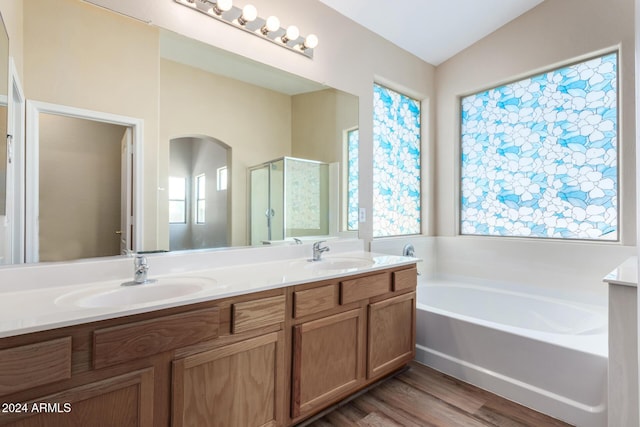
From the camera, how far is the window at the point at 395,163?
289 centimetres

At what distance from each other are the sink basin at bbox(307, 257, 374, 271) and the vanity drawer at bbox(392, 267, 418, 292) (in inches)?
6.8

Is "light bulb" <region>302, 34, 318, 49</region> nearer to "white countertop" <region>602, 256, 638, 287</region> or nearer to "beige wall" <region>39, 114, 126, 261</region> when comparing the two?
"beige wall" <region>39, 114, 126, 261</region>

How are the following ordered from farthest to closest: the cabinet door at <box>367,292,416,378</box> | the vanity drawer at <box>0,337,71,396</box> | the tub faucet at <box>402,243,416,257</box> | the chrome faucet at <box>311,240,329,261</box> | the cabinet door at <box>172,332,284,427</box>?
the tub faucet at <box>402,243,416,257</box> → the chrome faucet at <box>311,240,329,261</box> → the cabinet door at <box>367,292,416,378</box> → the cabinet door at <box>172,332,284,427</box> → the vanity drawer at <box>0,337,71,396</box>

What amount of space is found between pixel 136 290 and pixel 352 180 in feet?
5.38

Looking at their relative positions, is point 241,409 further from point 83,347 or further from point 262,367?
point 83,347

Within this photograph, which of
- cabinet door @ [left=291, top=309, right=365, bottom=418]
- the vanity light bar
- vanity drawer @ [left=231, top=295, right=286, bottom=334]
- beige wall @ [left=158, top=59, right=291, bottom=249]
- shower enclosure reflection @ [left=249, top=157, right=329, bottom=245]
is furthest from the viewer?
shower enclosure reflection @ [left=249, top=157, right=329, bottom=245]

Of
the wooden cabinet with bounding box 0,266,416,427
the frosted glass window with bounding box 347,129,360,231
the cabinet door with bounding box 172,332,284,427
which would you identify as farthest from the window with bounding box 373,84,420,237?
the cabinet door with bounding box 172,332,284,427

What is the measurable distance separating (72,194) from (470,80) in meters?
3.17

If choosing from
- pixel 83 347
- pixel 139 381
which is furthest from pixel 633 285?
pixel 83 347

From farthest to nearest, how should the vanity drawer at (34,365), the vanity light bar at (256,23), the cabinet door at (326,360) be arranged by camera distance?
the vanity light bar at (256,23)
the cabinet door at (326,360)
the vanity drawer at (34,365)

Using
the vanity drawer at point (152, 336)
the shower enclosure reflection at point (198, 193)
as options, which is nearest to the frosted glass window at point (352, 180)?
the shower enclosure reflection at point (198, 193)

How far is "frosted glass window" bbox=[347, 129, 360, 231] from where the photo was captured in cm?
248

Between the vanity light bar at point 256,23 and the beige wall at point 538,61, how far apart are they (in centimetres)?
166

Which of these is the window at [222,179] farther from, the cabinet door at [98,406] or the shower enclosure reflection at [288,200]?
the cabinet door at [98,406]
